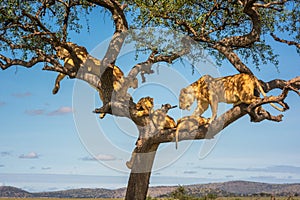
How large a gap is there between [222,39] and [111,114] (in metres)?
4.29

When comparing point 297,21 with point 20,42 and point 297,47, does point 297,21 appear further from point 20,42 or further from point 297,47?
point 20,42

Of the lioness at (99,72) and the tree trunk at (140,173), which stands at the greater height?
the lioness at (99,72)

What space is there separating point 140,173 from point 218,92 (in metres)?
3.31

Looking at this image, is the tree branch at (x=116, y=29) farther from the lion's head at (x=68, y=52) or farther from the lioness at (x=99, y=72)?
the lion's head at (x=68, y=52)

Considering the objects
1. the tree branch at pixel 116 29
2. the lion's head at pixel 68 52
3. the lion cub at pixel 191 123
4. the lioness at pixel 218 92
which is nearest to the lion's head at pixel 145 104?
the lioness at pixel 218 92

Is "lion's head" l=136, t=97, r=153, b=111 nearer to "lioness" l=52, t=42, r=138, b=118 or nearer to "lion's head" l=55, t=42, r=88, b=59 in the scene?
"lioness" l=52, t=42, r=138, b=118

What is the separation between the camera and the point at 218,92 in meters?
13.4

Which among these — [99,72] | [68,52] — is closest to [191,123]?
[99,72]

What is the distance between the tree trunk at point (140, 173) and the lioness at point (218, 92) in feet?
5.54

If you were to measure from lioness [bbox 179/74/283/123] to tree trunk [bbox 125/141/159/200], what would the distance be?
1.69 meters

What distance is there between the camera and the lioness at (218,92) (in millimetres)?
13102

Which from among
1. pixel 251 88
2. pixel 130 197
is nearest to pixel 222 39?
pixel 251 88

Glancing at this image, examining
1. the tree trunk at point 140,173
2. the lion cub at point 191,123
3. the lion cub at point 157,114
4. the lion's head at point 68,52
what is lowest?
the tree trunk at point 140,173

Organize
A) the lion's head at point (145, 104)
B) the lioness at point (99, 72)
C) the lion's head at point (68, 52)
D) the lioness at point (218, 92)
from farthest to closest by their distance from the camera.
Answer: the lion's head at point (68, 52) < the lioness at point (99, 72) < the lion's head at point (145, 104) < the lioness at point (218, 92)
